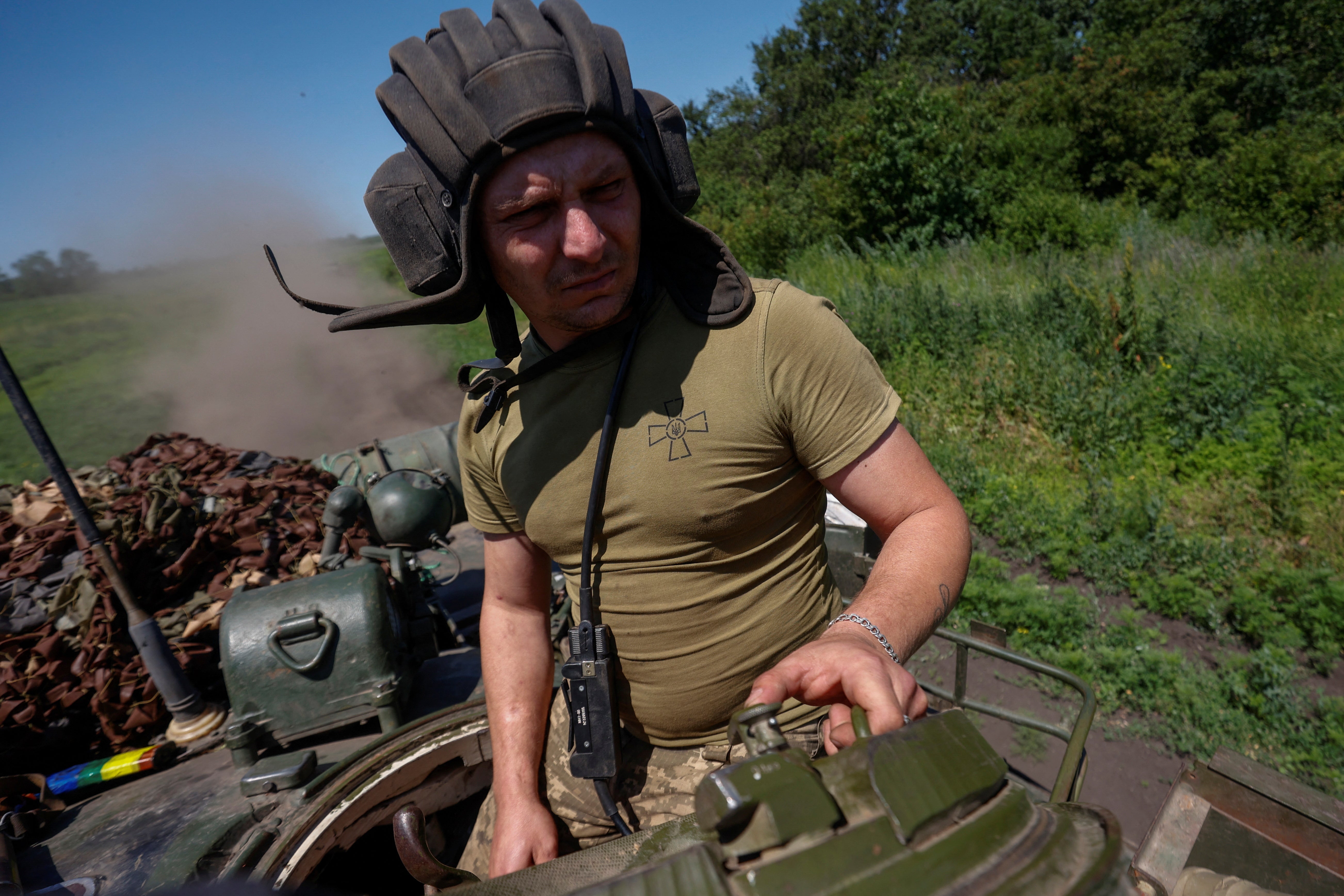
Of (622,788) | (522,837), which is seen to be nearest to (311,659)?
(522,837)

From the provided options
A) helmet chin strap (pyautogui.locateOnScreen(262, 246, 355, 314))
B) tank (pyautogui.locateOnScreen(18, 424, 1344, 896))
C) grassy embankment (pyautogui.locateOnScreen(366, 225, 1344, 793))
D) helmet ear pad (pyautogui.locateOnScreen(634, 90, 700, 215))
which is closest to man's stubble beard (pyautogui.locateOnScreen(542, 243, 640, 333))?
helmet ear pad (pyautogui.locateOnScreen(634, 90, 700, 215))

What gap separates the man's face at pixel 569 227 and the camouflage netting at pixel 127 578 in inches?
134

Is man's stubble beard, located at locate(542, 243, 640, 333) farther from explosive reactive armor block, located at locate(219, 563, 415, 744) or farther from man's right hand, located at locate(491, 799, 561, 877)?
explosive reactive armor block, located at locate(219, 563, 415, 744)

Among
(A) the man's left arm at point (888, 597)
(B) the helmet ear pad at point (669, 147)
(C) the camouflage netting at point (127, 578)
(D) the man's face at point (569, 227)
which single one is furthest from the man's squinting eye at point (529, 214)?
(C) the camouflage netting at point (127, 578)

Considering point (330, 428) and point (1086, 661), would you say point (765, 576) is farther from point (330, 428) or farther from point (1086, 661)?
point (330, 428)

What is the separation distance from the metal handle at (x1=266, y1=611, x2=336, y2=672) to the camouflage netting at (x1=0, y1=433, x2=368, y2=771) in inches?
61.5

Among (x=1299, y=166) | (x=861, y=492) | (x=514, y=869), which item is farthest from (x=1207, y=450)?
(x=1299, y=166)

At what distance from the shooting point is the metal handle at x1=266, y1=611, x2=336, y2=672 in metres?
2.65

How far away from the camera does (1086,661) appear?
444 cm

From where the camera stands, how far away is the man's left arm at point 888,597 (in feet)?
3.56

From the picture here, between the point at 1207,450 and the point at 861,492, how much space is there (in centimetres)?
618

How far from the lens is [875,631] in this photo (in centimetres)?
132

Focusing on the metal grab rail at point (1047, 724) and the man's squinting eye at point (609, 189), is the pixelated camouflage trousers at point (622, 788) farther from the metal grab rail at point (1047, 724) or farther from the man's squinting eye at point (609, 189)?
the man's squinting eye at point (609, 189)

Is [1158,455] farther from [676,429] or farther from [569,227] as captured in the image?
[569,227]
